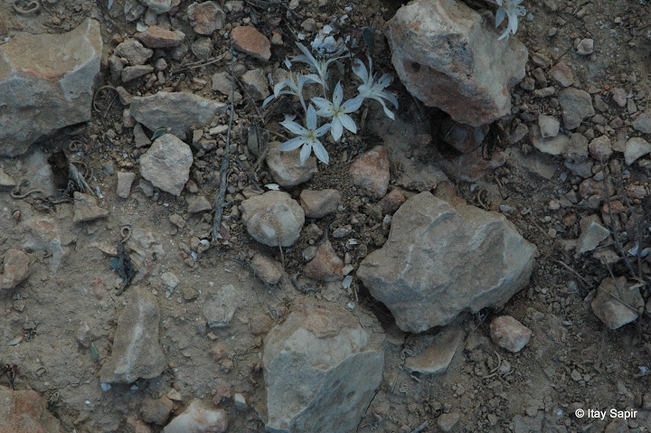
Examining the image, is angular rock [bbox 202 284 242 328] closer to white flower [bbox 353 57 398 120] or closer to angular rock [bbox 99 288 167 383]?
angular rock [bbox 99 288 167 383]

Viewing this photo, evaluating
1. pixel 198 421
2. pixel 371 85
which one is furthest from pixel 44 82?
pixel 198 421

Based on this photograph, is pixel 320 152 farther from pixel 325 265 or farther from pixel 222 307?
pixel 222 307

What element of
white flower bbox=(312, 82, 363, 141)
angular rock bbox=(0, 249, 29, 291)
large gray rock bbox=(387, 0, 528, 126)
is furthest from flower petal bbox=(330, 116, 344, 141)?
angular rock bbox=(0, 249, 29, 291)

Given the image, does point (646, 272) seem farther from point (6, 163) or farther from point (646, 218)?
point (6, 163)

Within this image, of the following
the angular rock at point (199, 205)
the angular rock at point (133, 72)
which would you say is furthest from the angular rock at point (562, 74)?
the angular rock at point (133, 72)

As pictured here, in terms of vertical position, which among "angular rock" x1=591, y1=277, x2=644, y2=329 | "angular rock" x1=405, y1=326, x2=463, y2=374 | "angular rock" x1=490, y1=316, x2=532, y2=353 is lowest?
"angular rock" x1=405, y1=326, x2=463, y2=374

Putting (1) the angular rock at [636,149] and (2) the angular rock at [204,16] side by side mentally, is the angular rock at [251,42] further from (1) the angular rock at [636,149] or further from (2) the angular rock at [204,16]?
(1) the angular rock at [636,149]

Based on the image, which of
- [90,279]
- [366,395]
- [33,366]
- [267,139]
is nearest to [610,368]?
[366,395]
